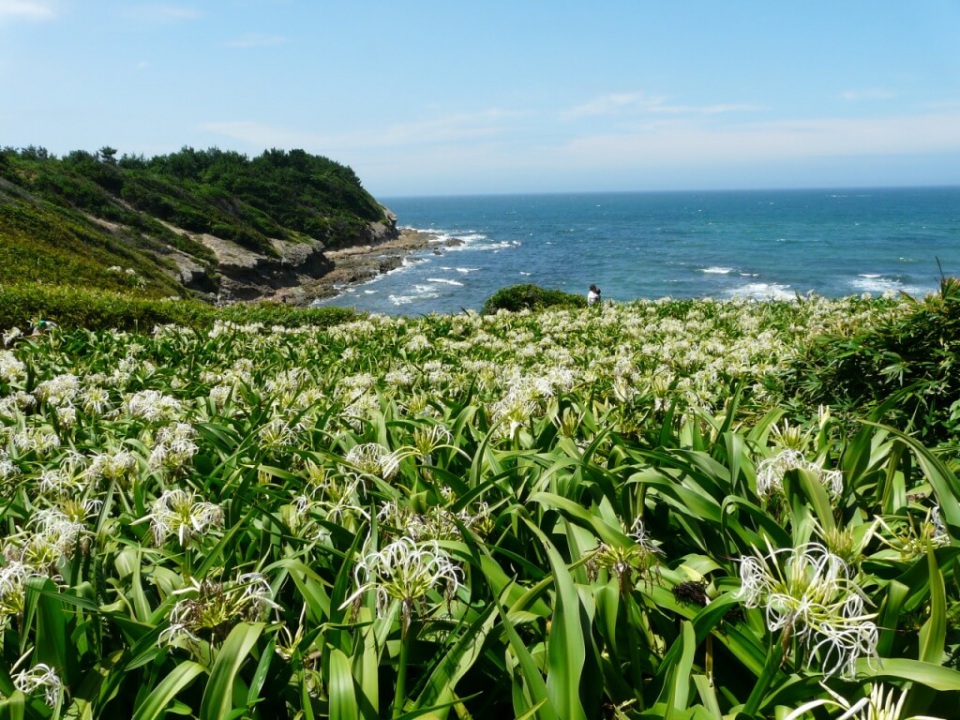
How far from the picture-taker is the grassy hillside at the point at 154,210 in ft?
76.0

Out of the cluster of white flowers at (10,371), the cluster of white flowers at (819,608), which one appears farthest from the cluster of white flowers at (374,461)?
the cluster of white flowers at (10,371)

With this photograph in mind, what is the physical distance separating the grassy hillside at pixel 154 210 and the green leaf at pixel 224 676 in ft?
59.3

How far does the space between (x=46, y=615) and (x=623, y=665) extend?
1415 millimetres

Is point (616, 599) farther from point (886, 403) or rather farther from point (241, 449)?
point (241, 449)

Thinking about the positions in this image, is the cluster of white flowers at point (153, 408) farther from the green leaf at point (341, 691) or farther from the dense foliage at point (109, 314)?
the dense foliage at point (109, 314)

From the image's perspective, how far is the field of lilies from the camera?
4.33 feet

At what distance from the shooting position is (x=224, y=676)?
1.34 m

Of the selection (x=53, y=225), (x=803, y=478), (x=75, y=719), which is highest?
(x=53, y=225)

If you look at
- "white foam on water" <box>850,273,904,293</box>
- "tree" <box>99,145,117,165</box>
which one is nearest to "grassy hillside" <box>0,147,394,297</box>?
"tree" <box>99,145,117,165</box>

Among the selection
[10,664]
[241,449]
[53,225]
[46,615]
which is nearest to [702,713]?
[46,615]

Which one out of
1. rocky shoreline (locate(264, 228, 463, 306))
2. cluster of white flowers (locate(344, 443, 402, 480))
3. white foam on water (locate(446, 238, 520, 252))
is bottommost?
cluster of white flowers (locate(344, 443, 402, 480))

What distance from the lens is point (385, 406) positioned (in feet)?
10.9

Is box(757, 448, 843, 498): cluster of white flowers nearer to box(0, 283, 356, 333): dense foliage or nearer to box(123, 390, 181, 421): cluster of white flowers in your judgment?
box(123, 390, 181, 421): cluster of white flowers

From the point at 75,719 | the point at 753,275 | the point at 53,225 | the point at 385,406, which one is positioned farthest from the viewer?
the point at 753,275
